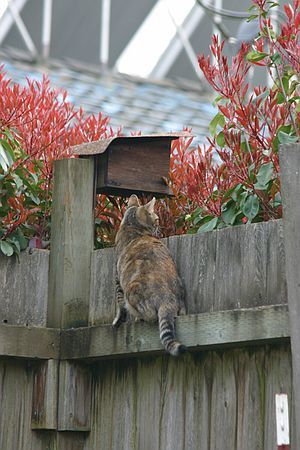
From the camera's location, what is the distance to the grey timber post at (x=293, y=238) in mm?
4848

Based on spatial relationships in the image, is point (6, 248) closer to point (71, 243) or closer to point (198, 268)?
point (71, 243)

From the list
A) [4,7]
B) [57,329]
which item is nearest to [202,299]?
[57,329]

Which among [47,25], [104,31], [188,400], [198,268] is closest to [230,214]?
[198,268]

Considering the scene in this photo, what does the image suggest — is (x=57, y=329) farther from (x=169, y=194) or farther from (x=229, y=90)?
(x=229, y=90)

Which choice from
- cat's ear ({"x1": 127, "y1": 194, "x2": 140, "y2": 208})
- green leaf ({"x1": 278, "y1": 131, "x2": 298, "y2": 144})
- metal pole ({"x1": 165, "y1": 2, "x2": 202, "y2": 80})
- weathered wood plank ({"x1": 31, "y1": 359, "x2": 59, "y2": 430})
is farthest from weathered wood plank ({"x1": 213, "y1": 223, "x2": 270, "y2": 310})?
metal pole ({"x1": 165, "y1": 2, "x2": 202, "y2": 80})

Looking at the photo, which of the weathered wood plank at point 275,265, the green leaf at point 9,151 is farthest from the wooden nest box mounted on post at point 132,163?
the weathered wood plank at point 275,265

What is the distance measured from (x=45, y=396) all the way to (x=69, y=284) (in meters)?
0.62

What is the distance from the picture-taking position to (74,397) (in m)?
6.38

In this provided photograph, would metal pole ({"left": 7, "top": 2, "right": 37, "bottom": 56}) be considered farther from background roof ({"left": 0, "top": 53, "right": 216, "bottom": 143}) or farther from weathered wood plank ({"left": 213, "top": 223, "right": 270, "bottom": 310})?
weathered wood plank ({"left": 213, "top": 223, "right": 270, "bottom": 310})

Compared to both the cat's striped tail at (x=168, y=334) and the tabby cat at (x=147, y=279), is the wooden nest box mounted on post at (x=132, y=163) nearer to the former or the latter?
the tabby cat at (x=147, y=279)

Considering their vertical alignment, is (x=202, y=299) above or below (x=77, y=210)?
below

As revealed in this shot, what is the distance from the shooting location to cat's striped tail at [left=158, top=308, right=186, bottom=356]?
5559 millimetres

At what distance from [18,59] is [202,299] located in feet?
51.8

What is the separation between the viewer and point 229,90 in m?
5.90
